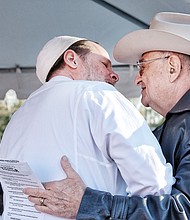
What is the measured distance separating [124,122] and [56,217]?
0.34m

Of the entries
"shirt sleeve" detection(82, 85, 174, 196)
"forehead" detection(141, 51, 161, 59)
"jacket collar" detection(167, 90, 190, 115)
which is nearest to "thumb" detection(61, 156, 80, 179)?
"shirt sleeve" detection(82, 85, 174, 196)

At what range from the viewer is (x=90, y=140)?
1.48 m

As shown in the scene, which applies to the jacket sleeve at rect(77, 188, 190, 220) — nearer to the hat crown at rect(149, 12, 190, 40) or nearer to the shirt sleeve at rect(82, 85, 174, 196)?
the shirt sleeve at rect(82, 85, 174, 196)

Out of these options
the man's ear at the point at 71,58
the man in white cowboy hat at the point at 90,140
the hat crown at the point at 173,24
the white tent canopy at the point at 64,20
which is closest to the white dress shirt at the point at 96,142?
the man in white cowboy hat at the point at 90,140

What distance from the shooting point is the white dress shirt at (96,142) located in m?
1.44

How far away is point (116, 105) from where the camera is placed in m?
1.51

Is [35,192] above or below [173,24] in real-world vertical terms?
below

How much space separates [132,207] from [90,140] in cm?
22

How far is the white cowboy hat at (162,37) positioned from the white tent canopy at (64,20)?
0.95 metres

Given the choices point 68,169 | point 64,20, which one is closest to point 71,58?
point 68,169

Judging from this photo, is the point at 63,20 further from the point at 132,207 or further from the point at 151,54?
the point at 132,207

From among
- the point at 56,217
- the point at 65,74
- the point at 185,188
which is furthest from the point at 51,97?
the point at 185,188

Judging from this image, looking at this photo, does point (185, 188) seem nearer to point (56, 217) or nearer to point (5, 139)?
point (56, 217)

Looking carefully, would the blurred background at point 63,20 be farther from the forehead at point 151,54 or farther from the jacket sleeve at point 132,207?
the jacket sleeve at point 132,207
